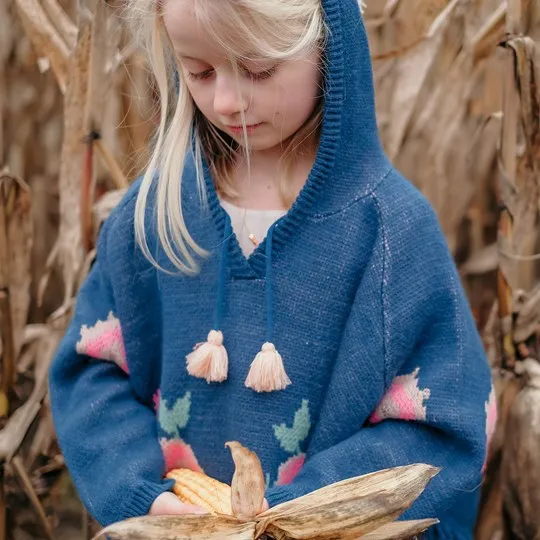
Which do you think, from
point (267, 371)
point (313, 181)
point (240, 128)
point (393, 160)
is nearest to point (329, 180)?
point (313, 181)

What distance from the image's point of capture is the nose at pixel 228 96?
3.34 feet

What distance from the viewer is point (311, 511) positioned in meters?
0.95

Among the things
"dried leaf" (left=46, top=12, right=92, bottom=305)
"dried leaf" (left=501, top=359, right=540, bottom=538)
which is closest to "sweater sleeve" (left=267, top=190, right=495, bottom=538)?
"dried leaf" (left=501, top=359, right=540, bottom=538)

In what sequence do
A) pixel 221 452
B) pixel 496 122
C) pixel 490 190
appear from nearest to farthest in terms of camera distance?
pixel 221 452
pixel 496 122
pixel 490 190

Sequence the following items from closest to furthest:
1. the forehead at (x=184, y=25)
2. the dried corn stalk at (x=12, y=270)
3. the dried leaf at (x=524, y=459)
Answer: the forehead at (x=184, y=25) < the dried leaf at (x=524, y=459) < the dried corn stalk at (x=12, y=270)

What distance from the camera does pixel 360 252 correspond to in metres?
1.11

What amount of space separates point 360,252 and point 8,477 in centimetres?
87

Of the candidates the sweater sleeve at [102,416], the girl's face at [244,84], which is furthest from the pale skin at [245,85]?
the sweater sleeve at [102,416]

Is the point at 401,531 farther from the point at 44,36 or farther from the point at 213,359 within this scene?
the point at 44,36

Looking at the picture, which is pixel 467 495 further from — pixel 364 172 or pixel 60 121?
pixel 60 121

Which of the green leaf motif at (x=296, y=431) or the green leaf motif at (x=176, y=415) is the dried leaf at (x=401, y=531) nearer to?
the green leaf motif at (x=296, y=431)

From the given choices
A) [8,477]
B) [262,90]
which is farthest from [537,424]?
[8,477]

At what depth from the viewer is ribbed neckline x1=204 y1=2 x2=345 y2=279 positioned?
41.1 inches

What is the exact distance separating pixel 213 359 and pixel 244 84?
1.10 feet
